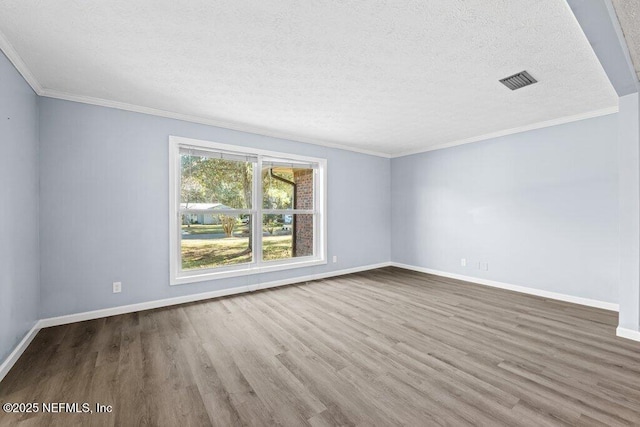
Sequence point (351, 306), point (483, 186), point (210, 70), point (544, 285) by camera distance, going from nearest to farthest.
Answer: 1. point (210, 70)
2. point (351, 306)
3. point (544, 285)
4. point (483, 186)

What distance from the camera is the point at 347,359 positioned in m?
2.31

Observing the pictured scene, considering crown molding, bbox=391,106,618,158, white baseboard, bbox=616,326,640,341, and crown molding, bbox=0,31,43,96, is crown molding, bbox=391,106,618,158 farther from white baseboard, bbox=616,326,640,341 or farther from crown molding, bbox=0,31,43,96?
crown molding, bbox=0,31,43,96

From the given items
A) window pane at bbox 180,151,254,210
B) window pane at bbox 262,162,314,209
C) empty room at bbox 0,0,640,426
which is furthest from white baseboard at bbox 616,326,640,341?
window pane at bbox 180,151,254,210

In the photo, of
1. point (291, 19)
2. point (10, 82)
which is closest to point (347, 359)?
point (291, 19)

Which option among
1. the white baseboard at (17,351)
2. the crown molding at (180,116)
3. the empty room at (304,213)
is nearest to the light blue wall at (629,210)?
the empty room at (304,213)

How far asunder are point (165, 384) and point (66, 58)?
9.23ft

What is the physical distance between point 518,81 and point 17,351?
5.18m

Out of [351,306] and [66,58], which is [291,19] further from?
[351,306]

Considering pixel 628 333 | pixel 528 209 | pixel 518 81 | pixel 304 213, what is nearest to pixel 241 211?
pixel 304 213

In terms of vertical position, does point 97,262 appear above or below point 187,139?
below

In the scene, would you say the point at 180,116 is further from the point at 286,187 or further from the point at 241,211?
the point at 286,187

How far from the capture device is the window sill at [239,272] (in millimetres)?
3731

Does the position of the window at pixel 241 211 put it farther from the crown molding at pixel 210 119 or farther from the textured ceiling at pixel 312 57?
the textured ceiling at pixel 312 57

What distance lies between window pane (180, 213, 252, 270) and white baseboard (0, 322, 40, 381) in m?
1.53
